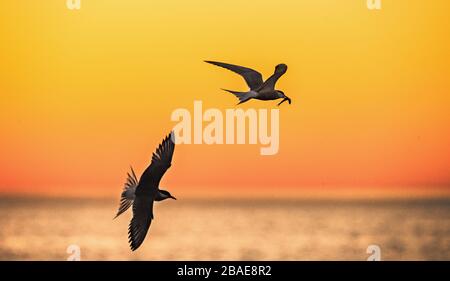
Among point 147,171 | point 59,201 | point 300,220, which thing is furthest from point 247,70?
point 59,201

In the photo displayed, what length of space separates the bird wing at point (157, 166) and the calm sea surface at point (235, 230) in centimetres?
1443

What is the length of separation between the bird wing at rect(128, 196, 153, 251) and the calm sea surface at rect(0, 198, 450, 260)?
1421cm

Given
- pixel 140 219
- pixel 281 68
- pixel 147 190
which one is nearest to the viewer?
pixel 147 190

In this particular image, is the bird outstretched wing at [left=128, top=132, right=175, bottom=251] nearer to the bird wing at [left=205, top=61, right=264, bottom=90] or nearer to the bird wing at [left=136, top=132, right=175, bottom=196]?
the bird wing at [left=136, top=132, right=175, bottom=196]

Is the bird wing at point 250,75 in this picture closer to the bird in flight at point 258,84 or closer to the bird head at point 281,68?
the bird in flight at point 258,84

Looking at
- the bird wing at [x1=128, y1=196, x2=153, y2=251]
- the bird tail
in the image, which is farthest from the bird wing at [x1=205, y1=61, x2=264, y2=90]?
the bird wing at [x1=128, y1=196, x2=153, y2=251]

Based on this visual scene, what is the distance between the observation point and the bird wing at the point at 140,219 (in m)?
12.7

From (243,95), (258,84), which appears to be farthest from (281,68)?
(243,95)

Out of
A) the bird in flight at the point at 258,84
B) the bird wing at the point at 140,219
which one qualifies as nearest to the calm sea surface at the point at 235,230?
the bird in flight at the point at 258,84

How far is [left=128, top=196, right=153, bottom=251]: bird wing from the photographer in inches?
498

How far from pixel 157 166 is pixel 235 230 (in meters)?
27.8

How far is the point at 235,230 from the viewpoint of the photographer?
40.0 m

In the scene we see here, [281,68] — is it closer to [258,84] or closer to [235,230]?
[258,84]
